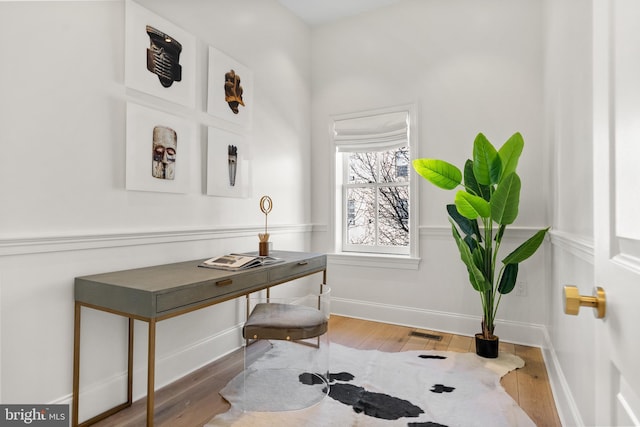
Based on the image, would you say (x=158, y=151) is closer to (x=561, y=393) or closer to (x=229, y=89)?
(x=229, y=89)

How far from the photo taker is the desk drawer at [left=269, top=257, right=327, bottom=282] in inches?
88.2

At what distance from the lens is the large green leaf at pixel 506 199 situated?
2172 millimetres

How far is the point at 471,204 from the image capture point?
2318 millimetres

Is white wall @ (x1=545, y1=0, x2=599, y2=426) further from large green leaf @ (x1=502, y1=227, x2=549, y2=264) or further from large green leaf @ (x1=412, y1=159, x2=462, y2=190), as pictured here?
large green leaf @ (x1=412, y1=159, x2=462, y2=190)

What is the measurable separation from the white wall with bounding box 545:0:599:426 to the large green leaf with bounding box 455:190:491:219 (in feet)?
1.36

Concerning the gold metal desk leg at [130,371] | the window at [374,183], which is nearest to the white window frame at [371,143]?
the window at [374,183]

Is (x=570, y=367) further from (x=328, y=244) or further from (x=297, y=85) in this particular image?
(x=297, y=85)

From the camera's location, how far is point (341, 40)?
143 inches

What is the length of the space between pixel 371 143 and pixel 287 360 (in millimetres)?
2118

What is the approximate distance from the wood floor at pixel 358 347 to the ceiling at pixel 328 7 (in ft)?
10.1

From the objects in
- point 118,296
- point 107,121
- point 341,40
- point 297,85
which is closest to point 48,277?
point 118,296

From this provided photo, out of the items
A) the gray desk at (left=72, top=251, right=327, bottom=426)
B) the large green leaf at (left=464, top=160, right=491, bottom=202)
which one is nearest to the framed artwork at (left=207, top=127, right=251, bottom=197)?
the gray desk at (left=72, top=251, right=327, bottom=426)

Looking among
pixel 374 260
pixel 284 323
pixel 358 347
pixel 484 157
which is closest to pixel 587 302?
pixel 284 323

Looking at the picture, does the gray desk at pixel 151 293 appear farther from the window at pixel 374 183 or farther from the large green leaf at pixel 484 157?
the window at pixel 374 183
